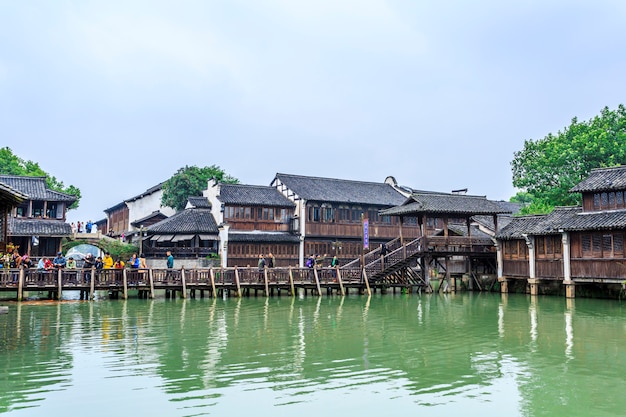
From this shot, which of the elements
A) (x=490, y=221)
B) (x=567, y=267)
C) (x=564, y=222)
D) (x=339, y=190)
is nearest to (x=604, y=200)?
(x=564, y=222)

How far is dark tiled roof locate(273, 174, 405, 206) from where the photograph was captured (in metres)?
46.6

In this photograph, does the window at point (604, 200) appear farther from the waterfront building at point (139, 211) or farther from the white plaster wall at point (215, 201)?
the waterfront building at point (139, 211)

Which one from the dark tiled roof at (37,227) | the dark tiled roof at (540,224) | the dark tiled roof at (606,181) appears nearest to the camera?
the dark tiled roof at (606,181)

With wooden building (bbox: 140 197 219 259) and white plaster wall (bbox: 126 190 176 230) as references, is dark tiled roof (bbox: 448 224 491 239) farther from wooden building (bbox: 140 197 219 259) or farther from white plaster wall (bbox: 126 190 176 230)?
white plaster wall (bbox: 126 190 176 230)

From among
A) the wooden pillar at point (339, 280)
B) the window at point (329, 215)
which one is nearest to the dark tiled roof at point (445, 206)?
the wooden pillar at point (339, 280)

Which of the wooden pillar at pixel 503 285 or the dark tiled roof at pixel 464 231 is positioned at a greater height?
the dark tiled roof at pixel 464 231

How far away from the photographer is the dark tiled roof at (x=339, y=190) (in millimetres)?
46625

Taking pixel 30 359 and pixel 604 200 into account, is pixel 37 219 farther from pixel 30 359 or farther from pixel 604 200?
pixel 604 200

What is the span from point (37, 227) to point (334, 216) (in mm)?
20747

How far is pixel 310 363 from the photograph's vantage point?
1312cm

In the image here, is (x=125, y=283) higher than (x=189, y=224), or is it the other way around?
(x=189, y=224)

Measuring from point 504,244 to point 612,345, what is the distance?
1946cm

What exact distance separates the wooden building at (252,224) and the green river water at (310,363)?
19690 millimetres

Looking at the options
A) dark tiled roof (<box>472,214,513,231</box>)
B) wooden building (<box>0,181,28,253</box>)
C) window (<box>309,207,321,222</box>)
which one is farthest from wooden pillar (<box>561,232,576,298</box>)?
wooden building (<box>0,181,28,253</box>)
